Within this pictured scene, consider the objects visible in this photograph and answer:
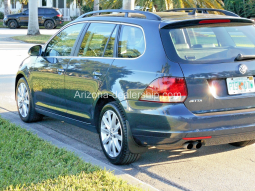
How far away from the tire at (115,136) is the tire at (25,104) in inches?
80.0

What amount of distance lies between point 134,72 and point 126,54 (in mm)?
394

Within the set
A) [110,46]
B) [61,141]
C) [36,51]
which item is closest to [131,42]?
[110,46]

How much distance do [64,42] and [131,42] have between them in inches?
63.3

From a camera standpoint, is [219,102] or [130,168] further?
[130,168]

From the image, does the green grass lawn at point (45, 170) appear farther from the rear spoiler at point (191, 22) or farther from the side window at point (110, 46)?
the rear spoiler at point (191, 22)

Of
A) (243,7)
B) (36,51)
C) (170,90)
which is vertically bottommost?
(170,90)

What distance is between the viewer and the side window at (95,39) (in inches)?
207

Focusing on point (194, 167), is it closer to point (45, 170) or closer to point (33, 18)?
point (45, 170)

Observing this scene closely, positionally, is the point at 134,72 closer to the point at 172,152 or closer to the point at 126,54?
the point at 126,54

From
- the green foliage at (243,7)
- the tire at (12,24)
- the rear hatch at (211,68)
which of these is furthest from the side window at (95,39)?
the tire at (12,24)

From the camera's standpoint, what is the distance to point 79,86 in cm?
539

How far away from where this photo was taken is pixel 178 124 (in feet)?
13.8

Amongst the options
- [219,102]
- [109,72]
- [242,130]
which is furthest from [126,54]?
[242,130]

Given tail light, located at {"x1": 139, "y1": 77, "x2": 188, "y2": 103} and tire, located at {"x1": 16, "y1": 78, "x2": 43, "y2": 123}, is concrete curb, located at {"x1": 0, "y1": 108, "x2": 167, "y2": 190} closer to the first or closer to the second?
tire, located at {"x1": 16, "y1": 78, "x2": 43, "y2": 123}
